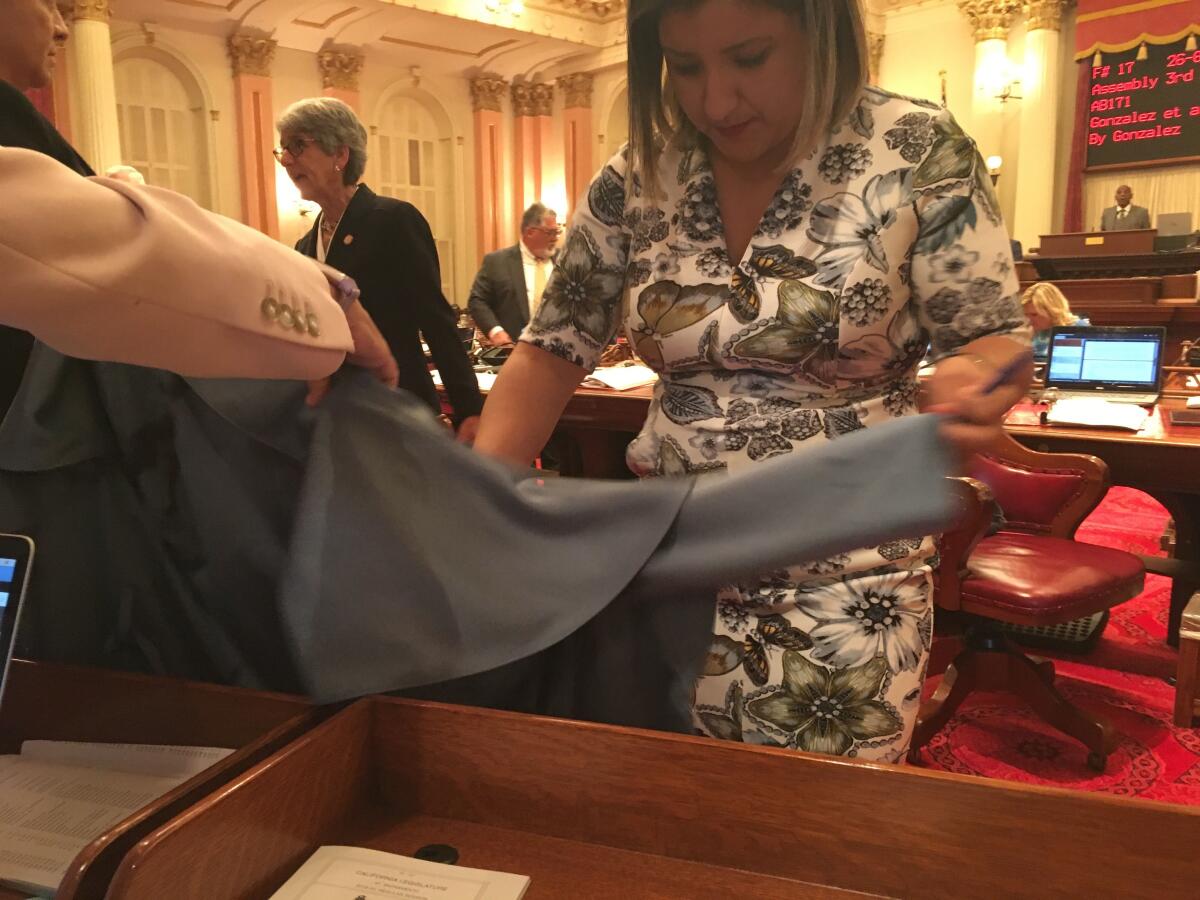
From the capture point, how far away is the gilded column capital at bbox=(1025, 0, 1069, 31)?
367 inches

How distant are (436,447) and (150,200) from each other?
0.99ft

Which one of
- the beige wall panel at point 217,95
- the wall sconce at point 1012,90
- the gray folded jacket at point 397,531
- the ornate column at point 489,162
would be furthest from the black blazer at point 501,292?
the ornate column at point 489,162

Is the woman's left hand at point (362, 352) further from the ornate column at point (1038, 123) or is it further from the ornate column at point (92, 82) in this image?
the ornate column at point (1038, 123)

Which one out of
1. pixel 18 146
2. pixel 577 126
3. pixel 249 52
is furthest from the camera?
pixel 577 126

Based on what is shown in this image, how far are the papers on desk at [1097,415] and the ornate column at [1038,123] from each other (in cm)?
768

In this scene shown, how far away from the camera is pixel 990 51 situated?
31.8 ft

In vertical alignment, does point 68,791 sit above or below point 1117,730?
above

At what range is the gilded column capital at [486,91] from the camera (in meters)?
12.6

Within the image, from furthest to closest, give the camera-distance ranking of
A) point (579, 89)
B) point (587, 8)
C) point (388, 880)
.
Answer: point (579, 89), point (587, 8), point (388, 880)

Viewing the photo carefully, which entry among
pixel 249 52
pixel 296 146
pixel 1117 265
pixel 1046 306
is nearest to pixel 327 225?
pixel 296 146

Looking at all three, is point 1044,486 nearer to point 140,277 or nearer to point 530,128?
point 140,277

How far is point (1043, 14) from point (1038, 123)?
1.03 m

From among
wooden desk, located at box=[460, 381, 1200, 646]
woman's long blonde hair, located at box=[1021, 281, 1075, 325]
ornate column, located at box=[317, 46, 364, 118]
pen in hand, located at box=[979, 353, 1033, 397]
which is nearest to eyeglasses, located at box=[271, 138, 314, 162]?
wooden desk, located at box=[460, 381, 1200, 646]

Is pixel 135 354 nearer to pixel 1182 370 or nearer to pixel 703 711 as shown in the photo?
pixel 703 711
